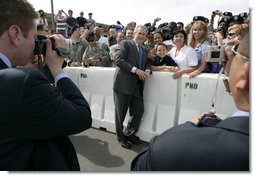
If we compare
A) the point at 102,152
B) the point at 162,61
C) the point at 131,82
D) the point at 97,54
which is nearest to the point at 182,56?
the point at 162,61

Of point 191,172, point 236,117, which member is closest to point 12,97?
point 191,172

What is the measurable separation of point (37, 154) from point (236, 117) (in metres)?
0.79

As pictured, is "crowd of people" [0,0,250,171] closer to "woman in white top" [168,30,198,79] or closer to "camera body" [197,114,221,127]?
"camera body" [197,114,221,127]

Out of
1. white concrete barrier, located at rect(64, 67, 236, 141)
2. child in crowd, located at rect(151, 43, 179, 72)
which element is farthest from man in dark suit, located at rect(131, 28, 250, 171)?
child in crowd, located at rect(151, 43, 179, 72)

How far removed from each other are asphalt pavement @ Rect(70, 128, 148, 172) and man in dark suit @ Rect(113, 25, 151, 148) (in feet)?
0.52

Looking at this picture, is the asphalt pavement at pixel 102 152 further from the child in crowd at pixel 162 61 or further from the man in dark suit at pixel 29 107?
the man in dark suit at pixel 29 107

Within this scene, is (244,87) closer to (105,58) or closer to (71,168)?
(71,168)

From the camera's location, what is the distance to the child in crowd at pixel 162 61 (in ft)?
12.5

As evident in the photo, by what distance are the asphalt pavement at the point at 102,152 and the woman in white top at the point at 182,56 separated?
3.87 feet

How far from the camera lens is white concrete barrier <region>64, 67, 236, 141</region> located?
10.5ft

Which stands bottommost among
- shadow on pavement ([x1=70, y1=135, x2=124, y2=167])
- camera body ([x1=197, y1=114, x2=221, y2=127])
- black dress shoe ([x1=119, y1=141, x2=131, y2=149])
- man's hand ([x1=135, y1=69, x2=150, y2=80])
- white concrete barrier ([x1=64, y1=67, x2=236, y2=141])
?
shadow on pavement ([x1=70, y1=135, x2=124, y2=167])

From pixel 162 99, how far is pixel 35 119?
9.15 ft

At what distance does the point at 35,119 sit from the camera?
1038 millimetres

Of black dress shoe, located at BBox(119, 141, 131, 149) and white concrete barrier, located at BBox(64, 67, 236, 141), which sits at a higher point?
white concrete barrier, located at BBox(64, 67, 236, 141)
